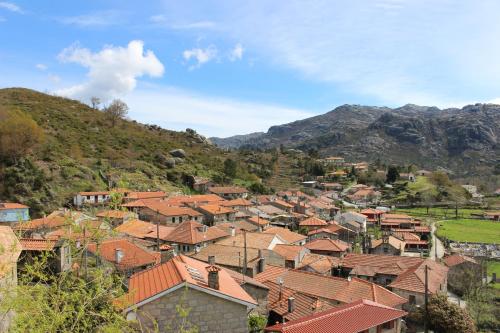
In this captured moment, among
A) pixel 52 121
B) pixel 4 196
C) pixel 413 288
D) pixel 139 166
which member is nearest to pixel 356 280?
pixel 413 288

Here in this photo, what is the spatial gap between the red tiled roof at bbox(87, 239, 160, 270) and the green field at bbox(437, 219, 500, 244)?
48.8 m

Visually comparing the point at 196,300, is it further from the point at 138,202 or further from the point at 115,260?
the point at 138,202

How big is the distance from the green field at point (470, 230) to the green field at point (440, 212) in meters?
5.42

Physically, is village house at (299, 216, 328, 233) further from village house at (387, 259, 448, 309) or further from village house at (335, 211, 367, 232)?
village house at (387, 259, 448, 309)

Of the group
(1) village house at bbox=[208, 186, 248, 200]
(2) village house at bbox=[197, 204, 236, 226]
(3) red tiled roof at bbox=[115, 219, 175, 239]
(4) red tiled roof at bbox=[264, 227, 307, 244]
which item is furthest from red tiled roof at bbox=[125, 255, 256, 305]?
(1) village house at bbox=[208, 186, 248, 200]

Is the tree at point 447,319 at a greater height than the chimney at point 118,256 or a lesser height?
lesser

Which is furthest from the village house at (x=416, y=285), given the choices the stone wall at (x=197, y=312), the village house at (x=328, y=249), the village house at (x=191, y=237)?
the stone wall at (x=197, y=312)

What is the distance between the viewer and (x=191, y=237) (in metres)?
35.6

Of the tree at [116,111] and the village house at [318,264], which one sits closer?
the village house at [318,264]

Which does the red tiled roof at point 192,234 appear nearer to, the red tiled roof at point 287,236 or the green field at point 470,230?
the red tiled roof at point 287,236

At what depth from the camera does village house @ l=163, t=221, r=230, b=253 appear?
35156 millimetres

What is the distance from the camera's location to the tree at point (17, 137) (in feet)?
186

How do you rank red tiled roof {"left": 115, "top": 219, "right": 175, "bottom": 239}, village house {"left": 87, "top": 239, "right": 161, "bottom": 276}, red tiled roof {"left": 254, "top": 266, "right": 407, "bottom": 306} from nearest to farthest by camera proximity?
red tiled roof {"left": 254, "top": 266, "right": 407, "bottom": 306}
village house {"left": 87, "top": 239, "right": 161, "bottom": 276}
red tiled roof {"left": 115, "top": 219, "right": 175, "bottom": 239}

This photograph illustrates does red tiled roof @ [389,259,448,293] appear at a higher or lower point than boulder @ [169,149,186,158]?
lower
